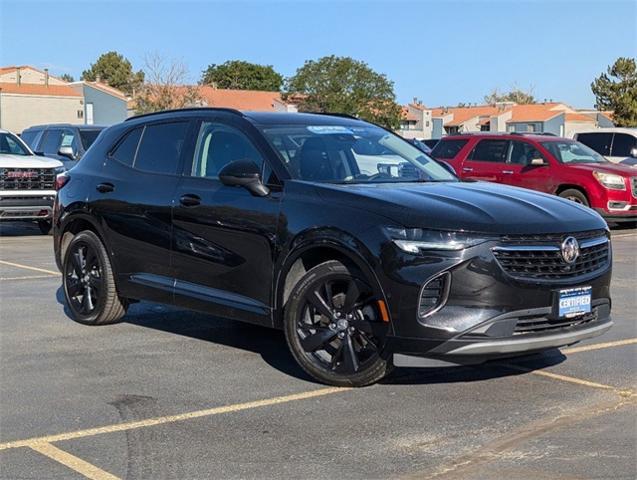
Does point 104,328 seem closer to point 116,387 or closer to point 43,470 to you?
point 116,387

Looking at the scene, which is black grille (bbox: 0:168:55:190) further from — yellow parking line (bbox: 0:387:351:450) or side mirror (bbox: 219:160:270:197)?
yellow parking line (bbox: 0:387:351:450)

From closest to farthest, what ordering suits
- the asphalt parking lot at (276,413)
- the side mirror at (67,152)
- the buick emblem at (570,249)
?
the asphalt parking lot at (276,413)
the buick emblem at (570,249)
the side mirror at (67,152)

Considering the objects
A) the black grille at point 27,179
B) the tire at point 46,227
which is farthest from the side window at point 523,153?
the tire at point 46,227

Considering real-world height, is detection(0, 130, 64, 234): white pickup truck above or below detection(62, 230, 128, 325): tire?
above

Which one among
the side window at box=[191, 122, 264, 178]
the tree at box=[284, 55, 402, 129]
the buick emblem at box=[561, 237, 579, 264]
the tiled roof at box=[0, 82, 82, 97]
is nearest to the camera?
the buick emblem at box=[561, 237, 579, 264]

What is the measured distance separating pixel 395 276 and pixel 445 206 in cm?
58

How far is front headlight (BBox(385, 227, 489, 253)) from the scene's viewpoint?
5336 millimetres

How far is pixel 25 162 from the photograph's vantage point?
16.2 meters

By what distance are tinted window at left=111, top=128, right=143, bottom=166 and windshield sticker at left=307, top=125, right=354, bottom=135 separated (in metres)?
1.71

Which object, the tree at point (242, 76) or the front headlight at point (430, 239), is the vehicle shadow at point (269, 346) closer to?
the front headlight at point (430, 239)

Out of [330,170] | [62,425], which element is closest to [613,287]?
[330,170]

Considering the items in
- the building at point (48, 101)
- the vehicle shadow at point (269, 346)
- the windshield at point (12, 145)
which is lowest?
the vehicle shadow at point (269, 346)

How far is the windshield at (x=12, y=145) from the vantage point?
55.6 ft

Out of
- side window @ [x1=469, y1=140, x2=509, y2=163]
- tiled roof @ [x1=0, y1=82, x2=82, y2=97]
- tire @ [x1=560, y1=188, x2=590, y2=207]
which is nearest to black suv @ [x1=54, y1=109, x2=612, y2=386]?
tire @ [x1=560, y1=188, x2=590, y2=207]
